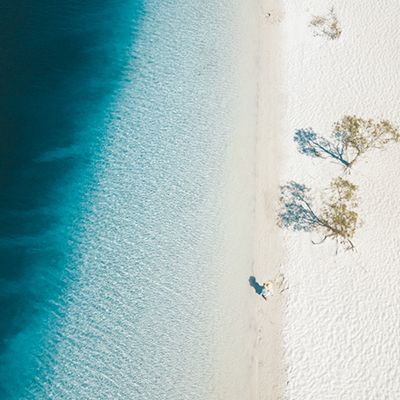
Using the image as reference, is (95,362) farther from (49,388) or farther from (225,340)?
(225,340)

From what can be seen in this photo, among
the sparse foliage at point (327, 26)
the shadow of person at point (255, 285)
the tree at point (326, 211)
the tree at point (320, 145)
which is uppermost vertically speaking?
the sparse foliage at point (327, 26)

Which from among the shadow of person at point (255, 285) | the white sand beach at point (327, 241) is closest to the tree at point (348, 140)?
the white sand beach at point (327, 241)

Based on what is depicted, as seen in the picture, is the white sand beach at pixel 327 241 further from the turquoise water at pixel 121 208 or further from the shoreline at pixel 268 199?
the turquoise water at pixel 121 208

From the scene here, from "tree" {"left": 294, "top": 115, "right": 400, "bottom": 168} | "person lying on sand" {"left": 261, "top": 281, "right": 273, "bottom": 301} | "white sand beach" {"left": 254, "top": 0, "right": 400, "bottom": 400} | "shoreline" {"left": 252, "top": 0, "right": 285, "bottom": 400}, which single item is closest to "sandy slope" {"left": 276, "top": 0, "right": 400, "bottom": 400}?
"white sand beach" {"left": 254, "top": 0, "right": 400, "bottom": 400}

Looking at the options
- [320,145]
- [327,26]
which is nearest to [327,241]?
[320,145]

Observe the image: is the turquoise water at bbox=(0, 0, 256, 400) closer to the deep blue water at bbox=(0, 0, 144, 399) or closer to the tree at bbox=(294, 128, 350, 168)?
the deep blue water at bbox=(0, 0, 144, 399)

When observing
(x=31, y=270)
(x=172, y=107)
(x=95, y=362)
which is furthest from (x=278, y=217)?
(x=31, y=270)

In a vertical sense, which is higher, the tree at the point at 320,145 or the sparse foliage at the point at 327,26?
the sparse foliage at the point at 327,26
